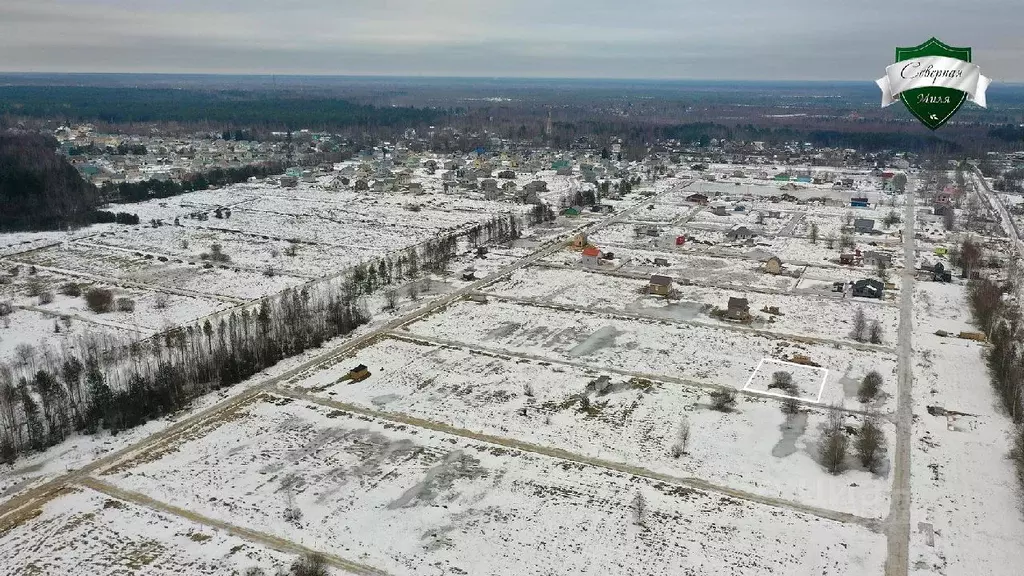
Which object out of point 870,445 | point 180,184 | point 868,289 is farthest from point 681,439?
point 180,184

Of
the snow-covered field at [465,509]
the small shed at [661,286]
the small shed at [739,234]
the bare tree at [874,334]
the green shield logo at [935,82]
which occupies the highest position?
the green shield logo at [935,82]

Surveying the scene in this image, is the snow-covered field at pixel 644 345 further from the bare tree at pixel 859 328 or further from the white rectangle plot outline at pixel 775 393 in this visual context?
the bare tree at pixel 859 328

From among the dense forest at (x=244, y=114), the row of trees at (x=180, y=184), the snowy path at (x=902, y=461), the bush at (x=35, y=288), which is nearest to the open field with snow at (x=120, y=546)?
the snowy path at (x=902, y=461)

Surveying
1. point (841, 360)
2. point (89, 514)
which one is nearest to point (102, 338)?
point (89, 514)

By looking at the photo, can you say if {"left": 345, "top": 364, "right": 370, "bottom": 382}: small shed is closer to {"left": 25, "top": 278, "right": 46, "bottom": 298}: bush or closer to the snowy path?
the snowy path

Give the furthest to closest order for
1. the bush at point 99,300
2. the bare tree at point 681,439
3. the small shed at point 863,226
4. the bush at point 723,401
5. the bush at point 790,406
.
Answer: the small shed at point 863,226 < the bush at point 99,300 < the bush at point 723,401 < the bush at point 790,406 < the bare tree at point 681,439

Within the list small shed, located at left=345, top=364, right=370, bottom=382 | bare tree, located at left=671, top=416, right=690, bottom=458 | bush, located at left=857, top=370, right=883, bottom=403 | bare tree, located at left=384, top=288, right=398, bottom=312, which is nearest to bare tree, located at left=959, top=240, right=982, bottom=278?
bush, located at left=857, top=370, right=883, bottom=403
